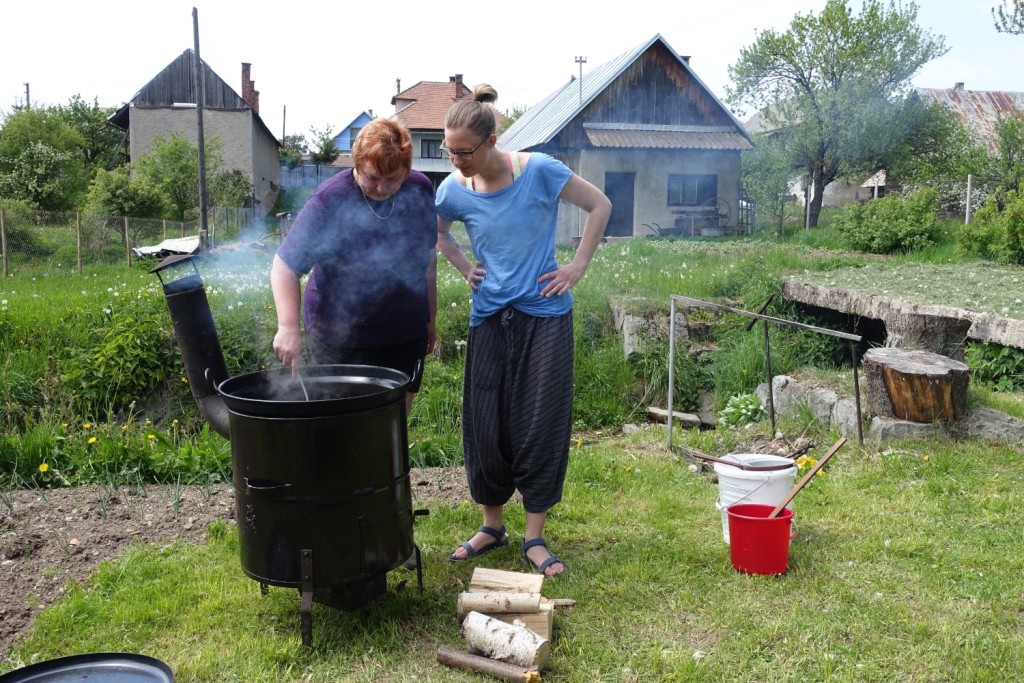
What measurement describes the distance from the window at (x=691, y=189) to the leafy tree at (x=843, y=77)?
14.3ft

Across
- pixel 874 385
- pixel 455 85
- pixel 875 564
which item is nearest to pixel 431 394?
pixel 874 385

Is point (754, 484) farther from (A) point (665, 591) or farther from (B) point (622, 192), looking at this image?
(B) point (622, 192)

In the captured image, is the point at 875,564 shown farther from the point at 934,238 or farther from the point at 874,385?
the point at 934,238

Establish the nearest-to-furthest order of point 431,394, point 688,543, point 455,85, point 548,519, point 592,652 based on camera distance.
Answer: point 592,652
point 688,543
point 548,519
point 431,394
point 455,85

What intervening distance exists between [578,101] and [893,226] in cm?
883

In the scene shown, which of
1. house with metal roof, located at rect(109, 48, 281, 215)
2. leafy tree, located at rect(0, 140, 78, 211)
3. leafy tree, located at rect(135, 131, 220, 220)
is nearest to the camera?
leafy tree, located at rect(135, 131, 220, 220)

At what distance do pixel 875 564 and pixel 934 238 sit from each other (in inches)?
489

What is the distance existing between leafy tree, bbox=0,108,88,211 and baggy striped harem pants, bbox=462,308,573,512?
82.7ft

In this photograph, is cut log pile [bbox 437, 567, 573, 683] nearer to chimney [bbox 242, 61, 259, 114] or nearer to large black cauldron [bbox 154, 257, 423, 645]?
large black cauldron [bbox 154, 257, 423, 645]

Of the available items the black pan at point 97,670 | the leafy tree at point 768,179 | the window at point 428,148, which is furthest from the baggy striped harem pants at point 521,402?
the window at point 428,148

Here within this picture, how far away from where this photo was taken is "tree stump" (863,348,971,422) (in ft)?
16.6

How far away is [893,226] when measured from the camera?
46.2 ft

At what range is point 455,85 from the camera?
41531mm

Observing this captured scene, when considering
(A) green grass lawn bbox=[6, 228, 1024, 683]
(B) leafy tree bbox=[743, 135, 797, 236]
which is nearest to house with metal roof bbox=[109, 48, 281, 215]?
(B) leafy tree bbox=[743, 135, 797, 236]
